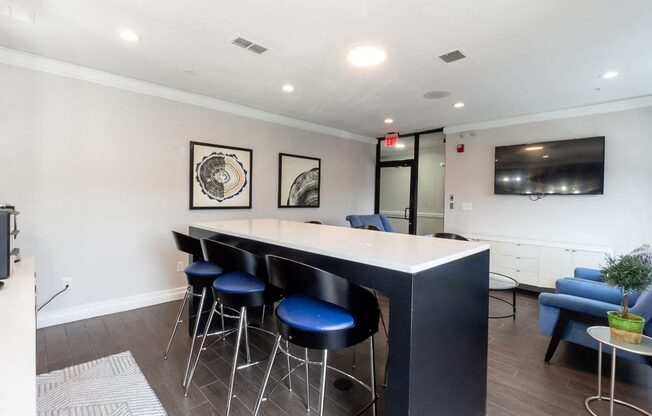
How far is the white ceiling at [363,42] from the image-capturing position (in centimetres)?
210

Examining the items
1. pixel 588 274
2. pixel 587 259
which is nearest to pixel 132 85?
pixel 588 274

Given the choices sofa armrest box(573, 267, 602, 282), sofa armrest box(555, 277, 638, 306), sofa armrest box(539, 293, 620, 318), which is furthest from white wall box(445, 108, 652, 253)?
sofa armrest box(539, 293, 620, 318)

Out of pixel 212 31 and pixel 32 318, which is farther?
pixel 212 31

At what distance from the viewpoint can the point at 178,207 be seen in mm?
3781

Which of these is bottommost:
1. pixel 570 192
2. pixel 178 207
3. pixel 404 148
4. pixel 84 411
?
A: pixel 84 411

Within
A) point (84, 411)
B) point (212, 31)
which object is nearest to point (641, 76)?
point (212, 31)

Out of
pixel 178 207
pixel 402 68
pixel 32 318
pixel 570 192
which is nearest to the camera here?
pixel 32 318

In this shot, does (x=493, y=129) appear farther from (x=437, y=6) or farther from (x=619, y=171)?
(x=437, y=6)

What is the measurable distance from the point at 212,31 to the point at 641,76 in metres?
4.04

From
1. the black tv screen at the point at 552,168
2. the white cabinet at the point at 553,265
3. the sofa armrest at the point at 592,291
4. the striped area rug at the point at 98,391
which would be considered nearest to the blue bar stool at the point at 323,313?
the striped area rug at the point at 98,391

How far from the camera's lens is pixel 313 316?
1.42 m

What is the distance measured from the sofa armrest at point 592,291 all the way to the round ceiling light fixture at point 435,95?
2.32 meters

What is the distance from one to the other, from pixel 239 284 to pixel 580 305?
246 centimetres

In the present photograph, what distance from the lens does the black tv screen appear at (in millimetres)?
3990
